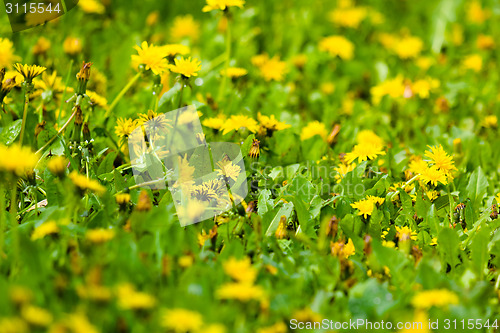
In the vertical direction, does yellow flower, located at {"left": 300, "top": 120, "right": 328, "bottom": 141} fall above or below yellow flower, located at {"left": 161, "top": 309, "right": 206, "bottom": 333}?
below

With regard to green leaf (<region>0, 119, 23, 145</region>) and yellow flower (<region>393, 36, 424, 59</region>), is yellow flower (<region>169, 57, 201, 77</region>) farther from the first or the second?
yellow flower (<region>393, 36, 424, 59</region>)

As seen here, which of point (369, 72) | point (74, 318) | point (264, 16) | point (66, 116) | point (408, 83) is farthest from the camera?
point (264, 16)

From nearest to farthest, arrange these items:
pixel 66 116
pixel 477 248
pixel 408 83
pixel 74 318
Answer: pixel 74 318
pixel 477 248
pixel 66 116
pixel 408 83

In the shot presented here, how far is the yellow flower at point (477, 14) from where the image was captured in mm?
4625

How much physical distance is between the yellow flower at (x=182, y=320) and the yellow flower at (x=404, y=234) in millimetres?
844

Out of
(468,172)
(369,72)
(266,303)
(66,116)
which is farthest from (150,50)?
(369,72)

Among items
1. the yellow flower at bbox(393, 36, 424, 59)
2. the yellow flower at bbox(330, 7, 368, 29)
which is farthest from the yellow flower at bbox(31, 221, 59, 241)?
the yellow flower at bbox(330, 7, 368, 29)

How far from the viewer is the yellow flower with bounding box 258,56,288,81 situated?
3.38 m

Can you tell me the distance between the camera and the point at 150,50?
7.19 feet

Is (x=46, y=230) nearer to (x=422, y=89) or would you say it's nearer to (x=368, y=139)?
(x=368, y=139)

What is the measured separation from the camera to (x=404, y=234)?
1.81 meters

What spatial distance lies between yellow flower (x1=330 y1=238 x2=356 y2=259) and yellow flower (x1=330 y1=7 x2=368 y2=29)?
2.77 m

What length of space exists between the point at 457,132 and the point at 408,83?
0.63 metres

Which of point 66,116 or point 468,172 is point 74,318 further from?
point 468,172
